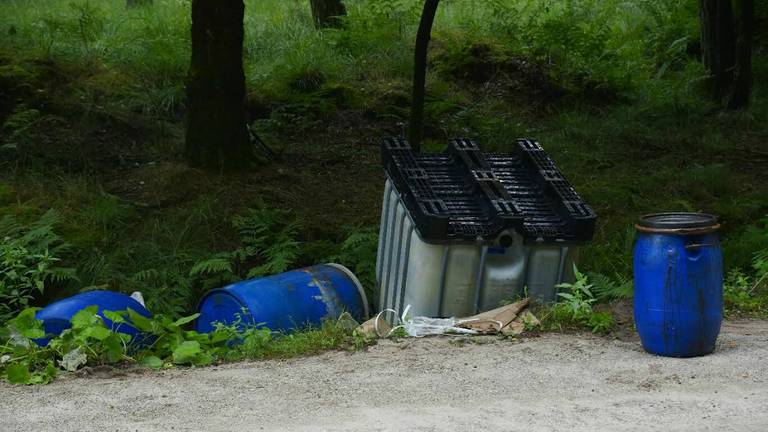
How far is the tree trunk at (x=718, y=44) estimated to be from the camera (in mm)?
12477

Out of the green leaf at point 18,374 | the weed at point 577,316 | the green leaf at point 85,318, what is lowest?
the green leaf at point 18,374

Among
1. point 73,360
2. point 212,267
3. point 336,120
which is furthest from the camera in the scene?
point 336,120

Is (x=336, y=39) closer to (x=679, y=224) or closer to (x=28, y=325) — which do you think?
(x=28, y=325)

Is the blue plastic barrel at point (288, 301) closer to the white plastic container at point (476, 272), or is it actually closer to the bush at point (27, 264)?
the white plastic container at point (476, 272)

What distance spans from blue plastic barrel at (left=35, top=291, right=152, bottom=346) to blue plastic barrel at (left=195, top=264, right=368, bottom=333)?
48 centimetres

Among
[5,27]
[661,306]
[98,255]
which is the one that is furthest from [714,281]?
[5,27]

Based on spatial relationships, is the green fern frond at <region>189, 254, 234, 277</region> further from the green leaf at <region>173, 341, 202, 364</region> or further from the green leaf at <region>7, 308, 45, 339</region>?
the green leaf at <region>173, 341, 202, 364</region>

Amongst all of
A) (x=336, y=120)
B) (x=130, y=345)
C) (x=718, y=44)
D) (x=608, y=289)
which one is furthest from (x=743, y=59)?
(x=130, y=345)

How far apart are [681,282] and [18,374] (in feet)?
11.5

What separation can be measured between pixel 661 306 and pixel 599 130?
20.6 feet

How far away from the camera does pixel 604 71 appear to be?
13172mm

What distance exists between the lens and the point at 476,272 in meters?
6.53

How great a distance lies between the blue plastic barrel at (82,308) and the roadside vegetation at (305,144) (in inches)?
9.0

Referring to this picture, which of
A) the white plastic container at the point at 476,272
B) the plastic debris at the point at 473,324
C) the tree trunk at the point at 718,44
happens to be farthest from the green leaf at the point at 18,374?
the tree trunk at the point at 718,44
